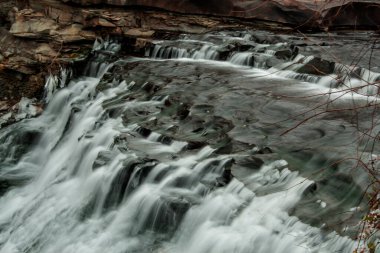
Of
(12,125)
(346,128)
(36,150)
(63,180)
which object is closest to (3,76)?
(12,125)

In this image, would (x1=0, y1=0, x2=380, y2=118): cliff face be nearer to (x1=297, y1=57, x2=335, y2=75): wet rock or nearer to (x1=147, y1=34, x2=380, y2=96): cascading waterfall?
(x1=147, y1=34, x2=380, y2=96): cascading waterfall

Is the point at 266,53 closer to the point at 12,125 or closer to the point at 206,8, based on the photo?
the point at 206,8

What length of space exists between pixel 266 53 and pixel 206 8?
304 cm

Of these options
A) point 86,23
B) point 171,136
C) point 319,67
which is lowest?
point 171,136

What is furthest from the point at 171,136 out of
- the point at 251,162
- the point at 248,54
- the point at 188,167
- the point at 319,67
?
the point at 248,54

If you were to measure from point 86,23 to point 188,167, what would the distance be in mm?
7256

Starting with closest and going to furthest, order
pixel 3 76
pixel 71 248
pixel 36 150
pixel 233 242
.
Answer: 1. pixel 233 242
2. pixel 71 248
3. pixel 36 150
4. pixel 3 76

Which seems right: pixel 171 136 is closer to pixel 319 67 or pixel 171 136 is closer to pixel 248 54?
pixel 319 67

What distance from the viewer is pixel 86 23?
1202 cm

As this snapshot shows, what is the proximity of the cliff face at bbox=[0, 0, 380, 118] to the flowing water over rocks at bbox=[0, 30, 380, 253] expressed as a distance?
4.76 ft

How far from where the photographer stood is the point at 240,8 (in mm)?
13281

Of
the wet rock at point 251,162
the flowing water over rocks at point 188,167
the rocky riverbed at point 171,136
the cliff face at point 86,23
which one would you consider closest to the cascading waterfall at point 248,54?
the rocky riverbed at point 171,136

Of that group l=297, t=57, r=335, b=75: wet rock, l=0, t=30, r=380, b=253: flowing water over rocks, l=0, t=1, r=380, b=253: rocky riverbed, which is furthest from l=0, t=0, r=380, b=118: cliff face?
l=0, t=30, r=380, b=253: flowing water over rocks

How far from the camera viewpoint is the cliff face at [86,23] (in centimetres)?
1094
